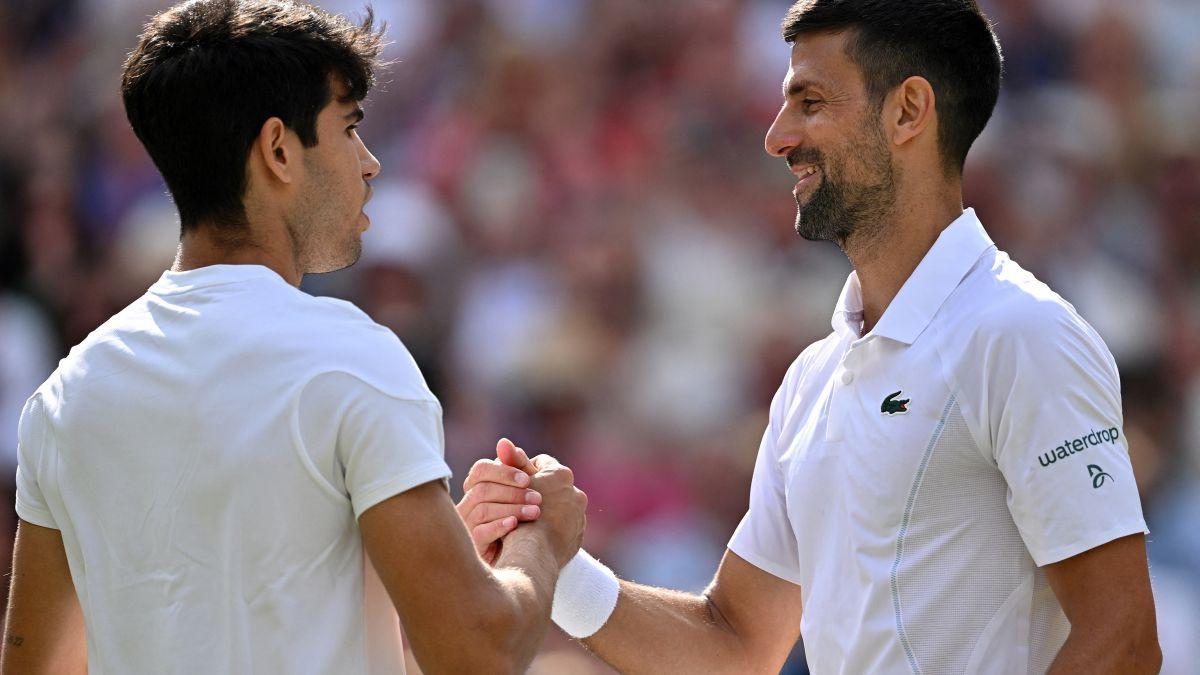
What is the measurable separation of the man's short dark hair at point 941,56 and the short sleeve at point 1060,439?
0.52 metres

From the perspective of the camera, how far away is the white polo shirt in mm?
2439

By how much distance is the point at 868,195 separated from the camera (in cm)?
286

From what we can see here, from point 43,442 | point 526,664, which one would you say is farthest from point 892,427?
point 43,442

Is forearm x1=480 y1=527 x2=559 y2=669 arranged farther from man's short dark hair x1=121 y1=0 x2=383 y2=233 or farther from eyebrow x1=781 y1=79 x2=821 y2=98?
eyebrow x1=781 y1=79 x2=821 y2=98

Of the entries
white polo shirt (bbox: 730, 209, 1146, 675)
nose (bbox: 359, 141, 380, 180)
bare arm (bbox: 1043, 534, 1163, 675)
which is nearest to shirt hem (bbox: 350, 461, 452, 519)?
nose (bbox: 359, 141, 380, 180)

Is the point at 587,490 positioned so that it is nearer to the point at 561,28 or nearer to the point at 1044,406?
the point at 561,28

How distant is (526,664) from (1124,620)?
3.10 feet

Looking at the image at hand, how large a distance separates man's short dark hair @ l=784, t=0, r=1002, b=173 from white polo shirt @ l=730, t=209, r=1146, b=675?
0.19 m

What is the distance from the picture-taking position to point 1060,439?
95.7 inches

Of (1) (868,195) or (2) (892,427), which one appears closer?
(2) (892,427)

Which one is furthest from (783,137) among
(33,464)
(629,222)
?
(629,222)

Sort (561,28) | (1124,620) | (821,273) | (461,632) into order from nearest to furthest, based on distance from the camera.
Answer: (461,632) → (1124,620) → (821,273) → (561,28)

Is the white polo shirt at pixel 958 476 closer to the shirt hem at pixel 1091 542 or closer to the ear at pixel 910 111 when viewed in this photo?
the shirt hem at pixel 1091 542

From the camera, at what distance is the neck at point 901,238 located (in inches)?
112
